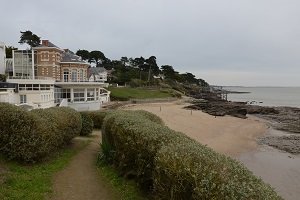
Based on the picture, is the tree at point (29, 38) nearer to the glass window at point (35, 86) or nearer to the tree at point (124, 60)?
the glass window at point (35, 86)

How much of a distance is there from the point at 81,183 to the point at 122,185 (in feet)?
5.15

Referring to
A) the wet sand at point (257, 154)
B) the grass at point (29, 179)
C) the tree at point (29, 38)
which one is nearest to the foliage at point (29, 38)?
the tree at point (29, 38)

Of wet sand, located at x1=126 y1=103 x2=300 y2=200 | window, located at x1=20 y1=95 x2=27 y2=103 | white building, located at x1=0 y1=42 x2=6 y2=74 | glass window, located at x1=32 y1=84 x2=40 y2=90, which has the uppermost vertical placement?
white building, located at x1=0 y1=42 x2=6 y2=74

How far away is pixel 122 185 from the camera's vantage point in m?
9.70

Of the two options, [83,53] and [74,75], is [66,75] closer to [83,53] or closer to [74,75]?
[74,75]

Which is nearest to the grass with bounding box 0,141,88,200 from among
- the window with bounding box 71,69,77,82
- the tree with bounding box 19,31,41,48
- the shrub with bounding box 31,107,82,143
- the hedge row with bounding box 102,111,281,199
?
the shrub with bounding box 31,107,82,143

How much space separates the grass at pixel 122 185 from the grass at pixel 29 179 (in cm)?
186

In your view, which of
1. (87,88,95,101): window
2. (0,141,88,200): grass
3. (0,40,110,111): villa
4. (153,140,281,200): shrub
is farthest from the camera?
(87,88,95,101): window

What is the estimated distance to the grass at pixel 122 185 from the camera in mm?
8758

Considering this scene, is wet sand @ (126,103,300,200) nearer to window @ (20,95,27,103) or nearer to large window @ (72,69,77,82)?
window @ (20,95,27,103)

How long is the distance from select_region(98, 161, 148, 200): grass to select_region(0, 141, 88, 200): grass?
1.86 metres

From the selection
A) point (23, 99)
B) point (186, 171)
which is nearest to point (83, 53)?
point (23, 99)

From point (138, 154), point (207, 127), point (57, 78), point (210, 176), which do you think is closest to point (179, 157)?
point (210, 176)

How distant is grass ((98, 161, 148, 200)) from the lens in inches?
345
